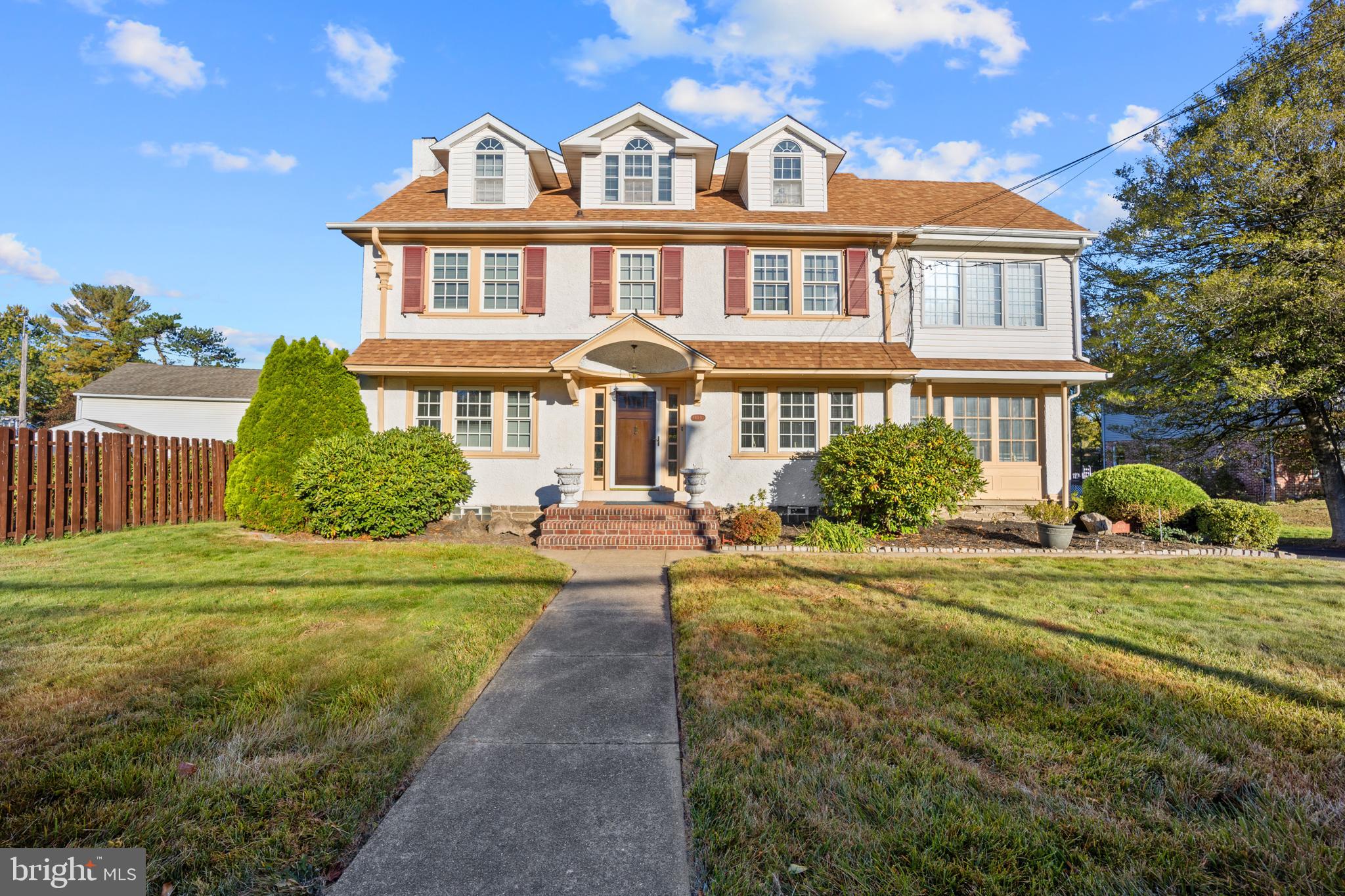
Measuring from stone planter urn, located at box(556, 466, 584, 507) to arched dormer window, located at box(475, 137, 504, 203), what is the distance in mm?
6791

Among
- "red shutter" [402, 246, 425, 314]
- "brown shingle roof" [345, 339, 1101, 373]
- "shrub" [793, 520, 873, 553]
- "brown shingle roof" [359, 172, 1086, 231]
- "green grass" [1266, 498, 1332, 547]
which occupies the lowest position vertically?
"green grass" [1266, 498, 1332, 547]

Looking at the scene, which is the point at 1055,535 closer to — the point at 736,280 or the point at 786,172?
the point at 736,280

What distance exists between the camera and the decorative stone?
11531 mm

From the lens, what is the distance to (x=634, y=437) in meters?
12.8

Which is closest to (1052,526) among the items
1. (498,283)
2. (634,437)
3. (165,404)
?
(634,437)

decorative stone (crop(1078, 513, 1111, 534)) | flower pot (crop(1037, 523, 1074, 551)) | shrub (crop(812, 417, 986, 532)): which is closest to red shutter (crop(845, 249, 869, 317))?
shrub (crop(812, 417, 986, 532))

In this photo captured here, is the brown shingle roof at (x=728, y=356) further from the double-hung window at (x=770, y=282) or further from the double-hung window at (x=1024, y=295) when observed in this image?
the double-hung window at (x=1024, y=295)

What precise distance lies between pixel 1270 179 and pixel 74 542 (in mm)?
21890

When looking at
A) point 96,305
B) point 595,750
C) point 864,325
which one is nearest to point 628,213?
point 864,325

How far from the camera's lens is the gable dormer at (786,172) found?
13.4 metres

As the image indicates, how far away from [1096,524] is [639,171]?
40.2 feet

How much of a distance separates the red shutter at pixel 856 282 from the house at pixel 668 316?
41mm

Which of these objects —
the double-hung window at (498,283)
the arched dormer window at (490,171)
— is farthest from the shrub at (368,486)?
the arched dormer window at (490,171)

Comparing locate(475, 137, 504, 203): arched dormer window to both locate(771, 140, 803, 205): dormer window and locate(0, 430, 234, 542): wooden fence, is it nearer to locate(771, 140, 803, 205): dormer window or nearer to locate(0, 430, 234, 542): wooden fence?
locate(771, 140, 803, 205): dormer window
